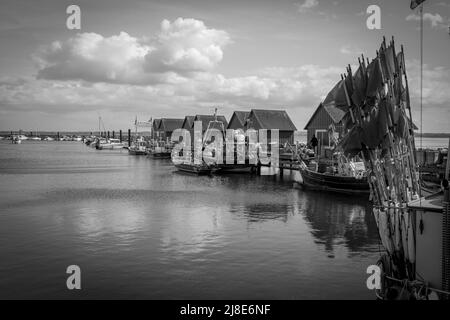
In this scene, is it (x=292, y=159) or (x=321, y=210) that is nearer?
(x=321, y=210)

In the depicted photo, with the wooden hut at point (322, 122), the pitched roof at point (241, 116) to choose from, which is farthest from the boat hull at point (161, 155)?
the wooden hut at point (322, 122)

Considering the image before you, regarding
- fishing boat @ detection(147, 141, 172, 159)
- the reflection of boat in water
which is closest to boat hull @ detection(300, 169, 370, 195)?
the reflection of boat in water

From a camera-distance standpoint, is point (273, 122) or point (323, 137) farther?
point (273, 122)

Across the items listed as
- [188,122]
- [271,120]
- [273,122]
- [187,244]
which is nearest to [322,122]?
[273,122]

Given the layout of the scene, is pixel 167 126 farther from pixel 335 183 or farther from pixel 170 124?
pixel 335 183

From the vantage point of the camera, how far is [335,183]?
132ft

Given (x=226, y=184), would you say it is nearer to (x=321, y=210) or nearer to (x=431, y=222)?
(x=321, y=210)

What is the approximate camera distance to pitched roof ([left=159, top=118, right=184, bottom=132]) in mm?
116963

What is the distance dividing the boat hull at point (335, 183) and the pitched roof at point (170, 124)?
75573 millimetres

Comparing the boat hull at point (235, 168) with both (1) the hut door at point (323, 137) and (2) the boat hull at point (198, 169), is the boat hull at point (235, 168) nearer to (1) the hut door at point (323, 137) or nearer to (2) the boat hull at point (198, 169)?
(2) the boat hull at point (198, 169)

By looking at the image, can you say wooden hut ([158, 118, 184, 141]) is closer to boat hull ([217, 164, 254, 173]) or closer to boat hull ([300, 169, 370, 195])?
boat hull ([217, 164, 254, 173])
